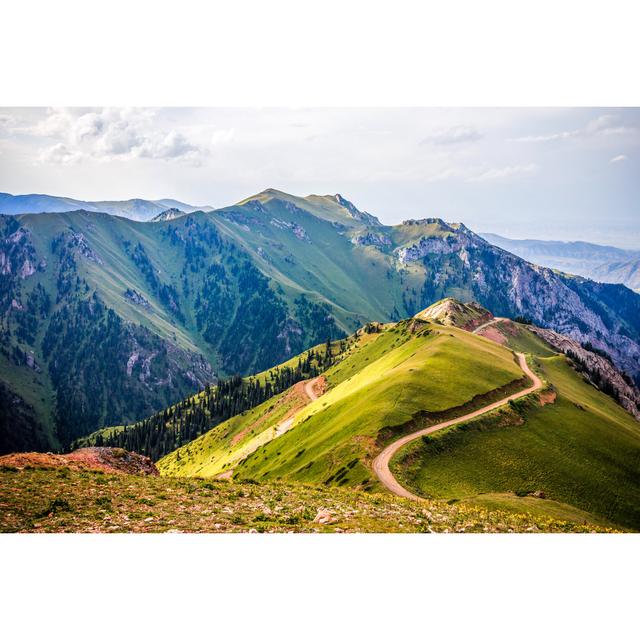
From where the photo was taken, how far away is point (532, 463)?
1658 inches

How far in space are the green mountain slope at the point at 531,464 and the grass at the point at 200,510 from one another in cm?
773

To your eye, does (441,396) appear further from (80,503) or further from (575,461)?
(80,503)

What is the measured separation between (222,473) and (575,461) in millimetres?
56782

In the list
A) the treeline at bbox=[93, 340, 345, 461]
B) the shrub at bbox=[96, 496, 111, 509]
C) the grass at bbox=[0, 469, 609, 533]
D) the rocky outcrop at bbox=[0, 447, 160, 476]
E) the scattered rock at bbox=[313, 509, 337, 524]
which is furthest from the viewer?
the treeline at bbox=[93, 340, 345, 461]

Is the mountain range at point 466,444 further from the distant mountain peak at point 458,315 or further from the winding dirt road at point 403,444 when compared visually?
the distant mountain peak at point 458,315

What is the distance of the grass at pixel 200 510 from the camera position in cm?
2073

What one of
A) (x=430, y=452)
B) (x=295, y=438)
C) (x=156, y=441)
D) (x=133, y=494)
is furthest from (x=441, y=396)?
(x=156, y=441)

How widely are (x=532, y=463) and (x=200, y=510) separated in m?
33.1

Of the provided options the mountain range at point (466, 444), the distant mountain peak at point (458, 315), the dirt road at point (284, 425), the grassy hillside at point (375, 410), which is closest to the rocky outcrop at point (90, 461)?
the mountain range at point (466, 444)

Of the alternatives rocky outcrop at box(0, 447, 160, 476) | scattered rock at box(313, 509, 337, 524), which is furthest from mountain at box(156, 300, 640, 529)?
scattered rock at box(313, 509, 337, 524)

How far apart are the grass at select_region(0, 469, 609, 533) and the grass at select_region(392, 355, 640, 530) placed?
823 centimetres

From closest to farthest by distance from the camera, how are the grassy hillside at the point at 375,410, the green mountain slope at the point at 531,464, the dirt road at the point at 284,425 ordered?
the green mountain slope at the point at 531,464, the grassy hillside at the point at 375,410, the dirt road at the point at 284,425

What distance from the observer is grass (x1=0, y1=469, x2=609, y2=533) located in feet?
68.0

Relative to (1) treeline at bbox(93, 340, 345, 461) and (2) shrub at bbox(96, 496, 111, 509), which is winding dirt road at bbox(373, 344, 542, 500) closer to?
(2) shrub at bbox(96, 496, 111, 509)
